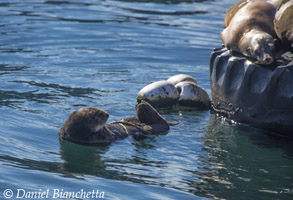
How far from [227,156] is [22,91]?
4.48m

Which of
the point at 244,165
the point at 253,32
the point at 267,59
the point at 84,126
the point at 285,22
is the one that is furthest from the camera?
the point at 253,32

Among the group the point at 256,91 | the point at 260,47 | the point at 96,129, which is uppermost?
the point at 260,47

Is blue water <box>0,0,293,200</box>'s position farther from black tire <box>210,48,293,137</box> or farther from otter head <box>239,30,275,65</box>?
otter head <box>239,30,275,65</box>

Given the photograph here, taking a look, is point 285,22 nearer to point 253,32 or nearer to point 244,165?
point 253,32

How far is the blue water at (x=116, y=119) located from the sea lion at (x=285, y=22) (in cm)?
140

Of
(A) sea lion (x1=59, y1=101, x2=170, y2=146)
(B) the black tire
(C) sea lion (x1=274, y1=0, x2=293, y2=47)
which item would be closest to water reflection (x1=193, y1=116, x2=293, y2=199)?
(B) the black tire

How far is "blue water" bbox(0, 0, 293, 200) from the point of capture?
567cm

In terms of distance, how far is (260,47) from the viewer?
727 cm

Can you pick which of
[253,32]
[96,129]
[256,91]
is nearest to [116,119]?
[96,129]

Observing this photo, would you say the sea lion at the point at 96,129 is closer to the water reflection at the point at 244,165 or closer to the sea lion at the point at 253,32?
the water reflection at the point at 244,165

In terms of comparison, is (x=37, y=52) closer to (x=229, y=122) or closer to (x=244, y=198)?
(x=229, y=122)

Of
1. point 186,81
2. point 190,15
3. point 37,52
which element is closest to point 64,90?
point 186,81

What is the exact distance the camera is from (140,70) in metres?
11.8

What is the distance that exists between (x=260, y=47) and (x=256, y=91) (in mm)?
622
